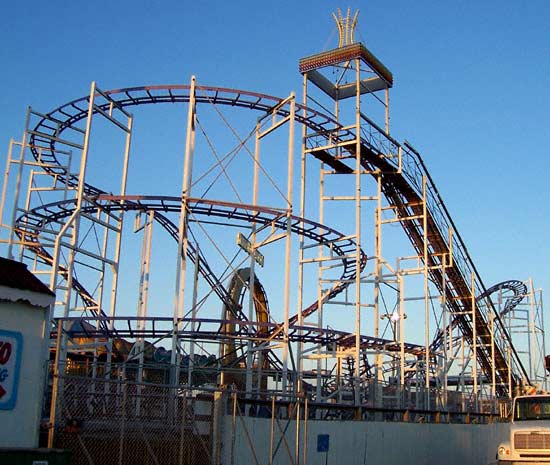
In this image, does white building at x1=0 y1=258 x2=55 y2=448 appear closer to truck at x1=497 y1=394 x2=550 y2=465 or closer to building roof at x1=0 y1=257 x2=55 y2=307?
building roof at x1=0 y1=257 x2=55 y2=307

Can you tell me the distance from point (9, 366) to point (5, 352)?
0.20 meters

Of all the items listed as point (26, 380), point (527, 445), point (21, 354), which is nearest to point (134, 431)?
point (26, 380)

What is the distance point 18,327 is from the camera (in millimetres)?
10180

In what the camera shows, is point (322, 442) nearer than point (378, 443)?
Yes

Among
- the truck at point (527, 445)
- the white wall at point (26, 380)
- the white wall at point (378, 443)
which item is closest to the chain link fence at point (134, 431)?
the white wall at point (26, 380)

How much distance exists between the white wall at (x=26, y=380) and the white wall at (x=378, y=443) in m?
3.56

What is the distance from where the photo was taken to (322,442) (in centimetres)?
1505

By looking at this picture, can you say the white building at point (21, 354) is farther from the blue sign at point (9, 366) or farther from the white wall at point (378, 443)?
the white wall at point (378, 443)

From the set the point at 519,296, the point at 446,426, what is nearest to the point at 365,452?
the point at 446,426

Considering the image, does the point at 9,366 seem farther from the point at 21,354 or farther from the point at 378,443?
the point at 378,443

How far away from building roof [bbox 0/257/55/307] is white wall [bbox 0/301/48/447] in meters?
0.15

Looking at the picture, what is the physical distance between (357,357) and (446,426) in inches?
128

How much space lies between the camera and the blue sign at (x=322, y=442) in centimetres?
1495

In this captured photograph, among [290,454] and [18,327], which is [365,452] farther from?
[18,327]
